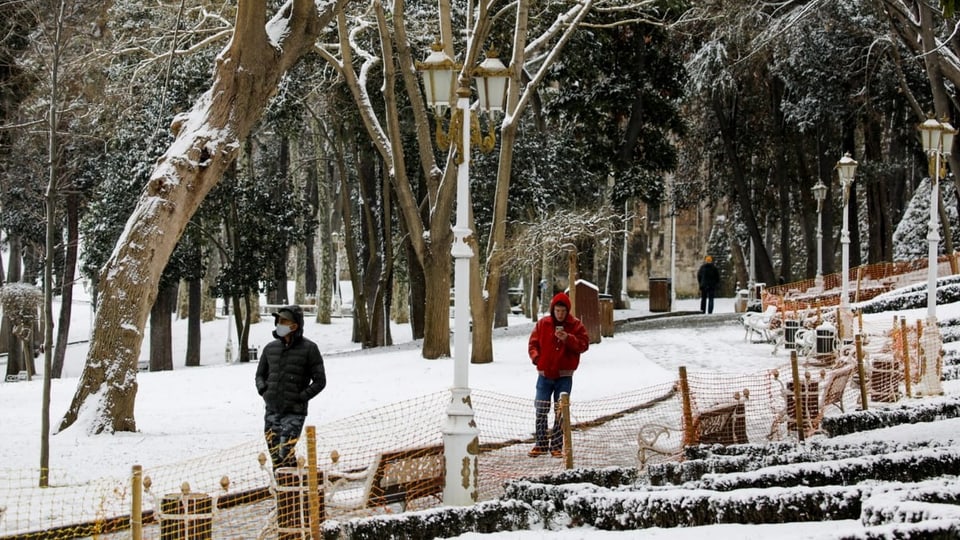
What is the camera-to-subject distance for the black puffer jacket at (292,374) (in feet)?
31.2

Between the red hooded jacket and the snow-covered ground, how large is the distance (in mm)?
2956

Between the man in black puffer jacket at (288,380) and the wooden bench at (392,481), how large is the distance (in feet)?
1.87

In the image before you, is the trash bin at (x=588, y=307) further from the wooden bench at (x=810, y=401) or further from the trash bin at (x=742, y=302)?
the trash bin at (x=742, y=302)

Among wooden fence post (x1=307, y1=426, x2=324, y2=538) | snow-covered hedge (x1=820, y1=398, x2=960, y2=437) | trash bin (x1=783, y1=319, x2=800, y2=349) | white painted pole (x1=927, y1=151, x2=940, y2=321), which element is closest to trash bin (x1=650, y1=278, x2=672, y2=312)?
trash bin (x1=783, y1=319, x2=800, y2=349)

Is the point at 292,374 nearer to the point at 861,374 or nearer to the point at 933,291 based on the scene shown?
the point at 861,374

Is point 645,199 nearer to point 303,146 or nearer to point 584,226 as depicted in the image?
point 584,226

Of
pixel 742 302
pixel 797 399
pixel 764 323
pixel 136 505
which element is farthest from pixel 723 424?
pixel 742 302

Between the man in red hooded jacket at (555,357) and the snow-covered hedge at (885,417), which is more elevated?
the man in red hooded jacket at (555,357)

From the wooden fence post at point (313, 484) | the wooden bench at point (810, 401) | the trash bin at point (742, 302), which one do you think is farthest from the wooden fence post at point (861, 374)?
the trash bin at point (742, 302)

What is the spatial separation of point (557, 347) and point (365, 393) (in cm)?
658

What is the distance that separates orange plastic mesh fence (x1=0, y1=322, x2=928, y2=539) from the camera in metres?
8.58

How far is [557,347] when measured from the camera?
1246cm

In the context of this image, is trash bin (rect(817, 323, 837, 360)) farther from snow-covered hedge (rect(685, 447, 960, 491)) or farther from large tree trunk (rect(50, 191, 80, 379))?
large tree trunk (rect(50, 191, 80, 379))

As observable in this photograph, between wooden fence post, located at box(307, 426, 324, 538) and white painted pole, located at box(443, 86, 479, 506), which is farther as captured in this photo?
white painted pole, located at box(443, 86, 479, 506)
